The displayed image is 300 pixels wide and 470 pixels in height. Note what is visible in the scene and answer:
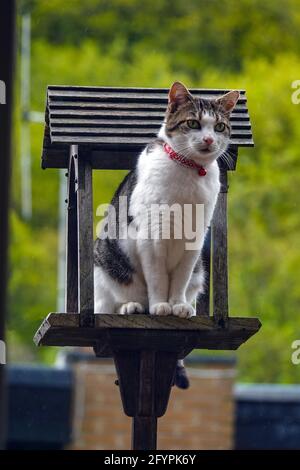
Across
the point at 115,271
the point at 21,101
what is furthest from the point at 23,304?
the point at 115,271

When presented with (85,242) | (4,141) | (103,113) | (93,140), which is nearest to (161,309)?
(85,242)

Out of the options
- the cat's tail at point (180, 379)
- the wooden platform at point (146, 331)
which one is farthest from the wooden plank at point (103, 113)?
the cat's tail at point (180, 379)

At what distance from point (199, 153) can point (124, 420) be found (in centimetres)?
478

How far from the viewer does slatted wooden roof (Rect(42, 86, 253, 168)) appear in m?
4.01

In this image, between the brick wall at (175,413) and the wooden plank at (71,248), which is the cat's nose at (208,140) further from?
the brick wall at (175,413)

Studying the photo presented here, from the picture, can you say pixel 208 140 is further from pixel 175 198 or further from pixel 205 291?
pixel 205 291

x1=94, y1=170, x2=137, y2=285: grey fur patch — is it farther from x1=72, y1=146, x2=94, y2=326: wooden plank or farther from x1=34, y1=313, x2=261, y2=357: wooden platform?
x1=34, y1=313, x2=261, y2=357: wooden platform

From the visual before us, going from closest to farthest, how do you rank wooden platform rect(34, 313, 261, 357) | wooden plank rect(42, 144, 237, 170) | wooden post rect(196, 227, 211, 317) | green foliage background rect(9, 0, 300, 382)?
1. wooden platform rect(34, 313, 261, 357)
2. wooden plank rect(42, 144, 237, 170)
3. wooden post rect(196, 227, 211, 317)
4. green foliage background rect(9, 0, 300, 382)

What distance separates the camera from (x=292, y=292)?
21.8 meters

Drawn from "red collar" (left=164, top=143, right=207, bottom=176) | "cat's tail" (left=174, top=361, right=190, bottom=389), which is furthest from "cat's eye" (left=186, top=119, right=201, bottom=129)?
"cat's tail" (left=174, top=361, right=190, bottom=389)

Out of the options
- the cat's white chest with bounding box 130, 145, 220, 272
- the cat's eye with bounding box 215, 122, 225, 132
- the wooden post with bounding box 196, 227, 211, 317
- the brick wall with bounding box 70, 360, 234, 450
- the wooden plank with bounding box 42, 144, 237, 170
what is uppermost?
the cat's eye with bounding box 215, 122, 225, 132

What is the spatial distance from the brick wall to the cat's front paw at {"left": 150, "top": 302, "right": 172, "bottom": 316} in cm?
453

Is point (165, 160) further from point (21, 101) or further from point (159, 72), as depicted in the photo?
point (159, 72)

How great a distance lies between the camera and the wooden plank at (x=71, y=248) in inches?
173
